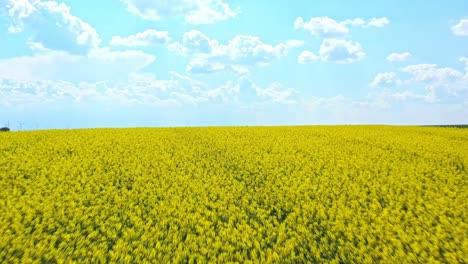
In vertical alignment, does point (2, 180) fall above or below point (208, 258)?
above

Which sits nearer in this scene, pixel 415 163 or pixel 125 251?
pixel 125 251

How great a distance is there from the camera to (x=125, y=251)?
1298 cm

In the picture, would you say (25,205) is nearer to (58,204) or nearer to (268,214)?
(58,204)

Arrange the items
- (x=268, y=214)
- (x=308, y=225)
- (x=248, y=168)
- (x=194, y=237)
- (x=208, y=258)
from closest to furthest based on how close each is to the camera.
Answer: (x=208, y=258) < (x=194, y=237) < (x=308, y=225) < (x=268, y=214) < (x=248, y=168)

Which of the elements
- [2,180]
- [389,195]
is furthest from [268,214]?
[2,180]

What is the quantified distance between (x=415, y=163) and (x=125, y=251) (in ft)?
60.3

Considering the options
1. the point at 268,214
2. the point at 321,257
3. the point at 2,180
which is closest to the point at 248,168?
the point at 268,214

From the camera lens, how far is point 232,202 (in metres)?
17.3

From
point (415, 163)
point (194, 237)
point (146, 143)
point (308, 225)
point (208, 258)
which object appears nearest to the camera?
point (208, 258)

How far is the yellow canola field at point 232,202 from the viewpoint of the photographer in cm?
1315

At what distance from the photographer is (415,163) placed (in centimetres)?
2386

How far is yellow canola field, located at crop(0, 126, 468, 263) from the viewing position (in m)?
13.2

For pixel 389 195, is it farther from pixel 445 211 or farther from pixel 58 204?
pixel 58 204

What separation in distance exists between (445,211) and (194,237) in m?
10.5
